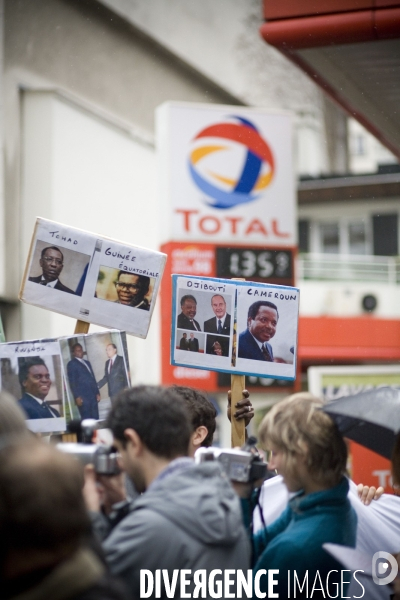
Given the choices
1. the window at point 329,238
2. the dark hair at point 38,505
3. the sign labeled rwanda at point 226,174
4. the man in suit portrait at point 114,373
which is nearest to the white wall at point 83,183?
the sign labeled rwanda at point 226,174

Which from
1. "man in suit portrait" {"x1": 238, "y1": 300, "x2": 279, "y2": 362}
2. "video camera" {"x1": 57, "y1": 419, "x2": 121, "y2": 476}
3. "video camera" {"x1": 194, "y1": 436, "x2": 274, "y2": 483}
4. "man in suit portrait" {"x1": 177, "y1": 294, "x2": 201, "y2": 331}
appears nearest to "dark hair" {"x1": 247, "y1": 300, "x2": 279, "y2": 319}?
"man in suit portrait" {"x1": 238, "y1": 300, "x2": 279, "y2": 362}

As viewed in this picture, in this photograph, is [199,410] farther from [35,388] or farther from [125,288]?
[35,388]

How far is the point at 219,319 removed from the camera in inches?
147

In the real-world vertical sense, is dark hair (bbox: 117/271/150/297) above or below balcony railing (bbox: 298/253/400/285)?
below

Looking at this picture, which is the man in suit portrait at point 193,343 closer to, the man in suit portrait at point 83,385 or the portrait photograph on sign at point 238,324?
the portrait photograph on sign at point 238,324

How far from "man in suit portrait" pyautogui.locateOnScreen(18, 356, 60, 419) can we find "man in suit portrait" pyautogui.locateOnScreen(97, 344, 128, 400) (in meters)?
0.21

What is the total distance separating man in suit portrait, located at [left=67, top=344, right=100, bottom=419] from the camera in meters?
3.39

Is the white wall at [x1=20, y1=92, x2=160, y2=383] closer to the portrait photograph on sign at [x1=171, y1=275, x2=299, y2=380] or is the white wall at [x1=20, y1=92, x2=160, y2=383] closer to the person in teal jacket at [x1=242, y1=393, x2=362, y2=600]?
the portrait photograph on sign at [x1=171, y1=275, x2=299, y2=380]

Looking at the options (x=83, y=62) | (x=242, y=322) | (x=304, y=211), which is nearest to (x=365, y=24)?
(x=242, y=322)

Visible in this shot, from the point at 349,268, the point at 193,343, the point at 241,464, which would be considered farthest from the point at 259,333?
the point at 349,268

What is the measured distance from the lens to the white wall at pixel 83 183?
15.4 m

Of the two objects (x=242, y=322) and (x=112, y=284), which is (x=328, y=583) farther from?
(x=112, y=284)

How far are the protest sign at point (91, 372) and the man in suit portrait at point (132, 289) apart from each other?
11.6 inches

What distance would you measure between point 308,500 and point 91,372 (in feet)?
3.19
